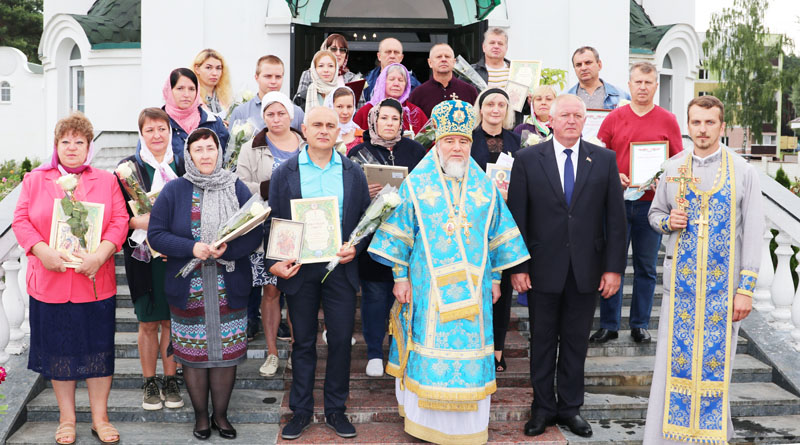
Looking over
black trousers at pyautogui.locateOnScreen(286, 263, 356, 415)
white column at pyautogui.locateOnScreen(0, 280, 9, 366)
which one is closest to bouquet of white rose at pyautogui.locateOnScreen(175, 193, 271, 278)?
black trousers at pyautogui.locateOnScreen(286, 263, 356, 415)


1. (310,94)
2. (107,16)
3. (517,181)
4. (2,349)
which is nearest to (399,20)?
(310,94)

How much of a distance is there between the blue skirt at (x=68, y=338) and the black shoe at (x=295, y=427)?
129 centimetres

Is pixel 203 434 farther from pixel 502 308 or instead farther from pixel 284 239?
A: pixel 502 308

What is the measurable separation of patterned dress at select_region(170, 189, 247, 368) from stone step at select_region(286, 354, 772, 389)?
1073mm

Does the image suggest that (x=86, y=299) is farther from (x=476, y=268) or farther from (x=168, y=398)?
(x=476, y=268)

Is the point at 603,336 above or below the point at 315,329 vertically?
below

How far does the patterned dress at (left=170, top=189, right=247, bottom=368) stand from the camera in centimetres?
482

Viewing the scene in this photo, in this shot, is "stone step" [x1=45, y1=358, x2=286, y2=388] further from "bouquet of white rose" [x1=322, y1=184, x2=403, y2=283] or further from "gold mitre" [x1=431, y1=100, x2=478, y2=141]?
"gold mitre" [x1=431, y1=100, x2=478, y2=141]

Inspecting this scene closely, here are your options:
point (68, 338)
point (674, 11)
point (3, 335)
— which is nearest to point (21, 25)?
point (674, 11)

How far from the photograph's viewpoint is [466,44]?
1104 cm

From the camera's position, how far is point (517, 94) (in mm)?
7250

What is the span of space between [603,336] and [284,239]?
3.08 m

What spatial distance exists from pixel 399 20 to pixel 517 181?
7.04m

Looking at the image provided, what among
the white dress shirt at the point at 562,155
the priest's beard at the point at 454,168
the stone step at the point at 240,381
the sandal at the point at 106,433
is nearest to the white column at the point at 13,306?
the stone step at the point at 240,381
